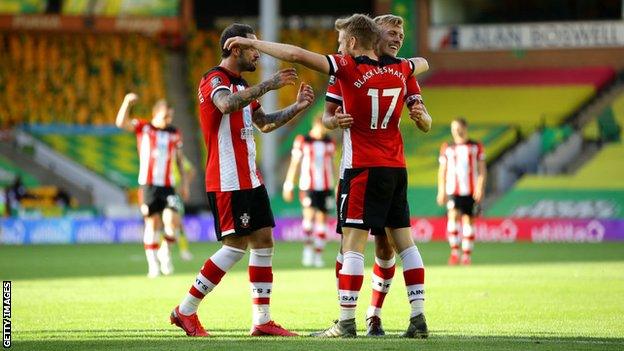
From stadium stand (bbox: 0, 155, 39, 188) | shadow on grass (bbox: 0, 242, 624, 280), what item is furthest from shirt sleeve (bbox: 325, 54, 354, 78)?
stadium stand (bbox: 0, 155, 39, 188)

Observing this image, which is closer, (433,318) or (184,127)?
(433,318)

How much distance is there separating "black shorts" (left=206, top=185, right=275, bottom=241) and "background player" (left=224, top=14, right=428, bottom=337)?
687 millimetres

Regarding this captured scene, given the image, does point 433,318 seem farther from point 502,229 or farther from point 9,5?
point 9,5

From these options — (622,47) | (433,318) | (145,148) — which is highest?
(622,47)

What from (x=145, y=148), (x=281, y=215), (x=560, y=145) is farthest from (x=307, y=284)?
(x=560, y=145)

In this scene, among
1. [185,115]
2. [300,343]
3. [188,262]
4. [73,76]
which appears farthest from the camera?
[73,76]

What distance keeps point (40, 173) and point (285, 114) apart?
25295mm

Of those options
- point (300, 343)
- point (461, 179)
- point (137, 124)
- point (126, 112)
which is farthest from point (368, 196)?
point (461, 179)

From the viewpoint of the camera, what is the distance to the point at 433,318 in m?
11.1

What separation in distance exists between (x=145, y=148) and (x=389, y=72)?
872cm

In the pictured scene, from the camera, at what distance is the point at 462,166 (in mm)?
20359

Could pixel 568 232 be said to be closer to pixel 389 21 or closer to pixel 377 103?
pixel 389 21

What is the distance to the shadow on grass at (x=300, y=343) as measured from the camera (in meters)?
8.61

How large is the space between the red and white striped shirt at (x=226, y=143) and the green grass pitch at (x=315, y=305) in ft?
3.94
